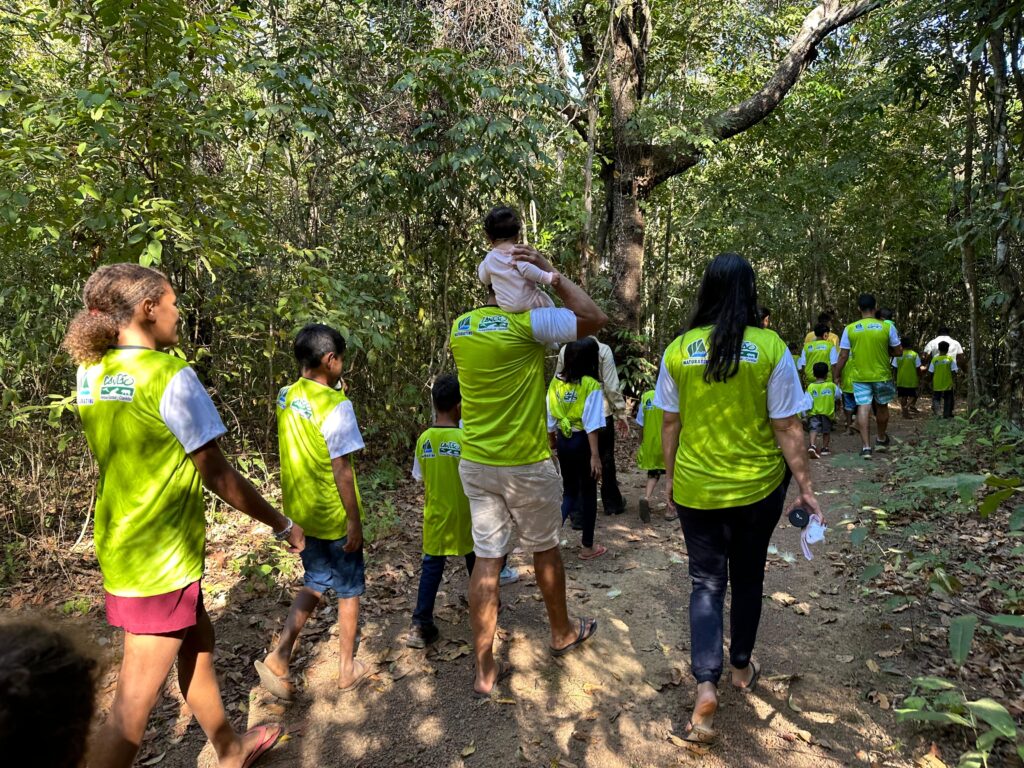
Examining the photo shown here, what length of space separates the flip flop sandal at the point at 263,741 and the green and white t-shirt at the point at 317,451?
92 centimetres

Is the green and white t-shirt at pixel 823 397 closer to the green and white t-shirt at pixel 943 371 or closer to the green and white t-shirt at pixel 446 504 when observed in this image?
the green and white t-shirt at pixel 943 371

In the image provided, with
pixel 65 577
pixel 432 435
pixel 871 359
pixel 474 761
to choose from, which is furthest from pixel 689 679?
pixel 871 359

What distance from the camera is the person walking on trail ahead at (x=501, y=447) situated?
3.27 meters

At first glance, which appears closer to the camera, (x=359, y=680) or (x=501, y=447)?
(x=501, y=447)

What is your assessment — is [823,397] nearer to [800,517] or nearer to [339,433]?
[800,517]

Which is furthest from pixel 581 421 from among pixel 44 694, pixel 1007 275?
pixel 1007 275

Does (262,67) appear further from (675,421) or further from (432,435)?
(675,421)

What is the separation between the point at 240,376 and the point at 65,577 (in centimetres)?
260

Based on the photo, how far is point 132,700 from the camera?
2.25 meters

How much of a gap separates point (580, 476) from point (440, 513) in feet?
6.15

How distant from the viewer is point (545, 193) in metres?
8.82

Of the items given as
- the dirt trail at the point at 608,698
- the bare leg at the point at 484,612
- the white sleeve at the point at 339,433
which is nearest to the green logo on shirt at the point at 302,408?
the white sleeve at the point at 339,433

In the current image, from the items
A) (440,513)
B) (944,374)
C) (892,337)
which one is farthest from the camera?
(944,374)

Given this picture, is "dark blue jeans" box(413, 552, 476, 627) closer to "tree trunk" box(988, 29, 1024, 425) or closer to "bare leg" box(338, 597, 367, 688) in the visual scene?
"bare leg" box(338, 597, 367, 688)
